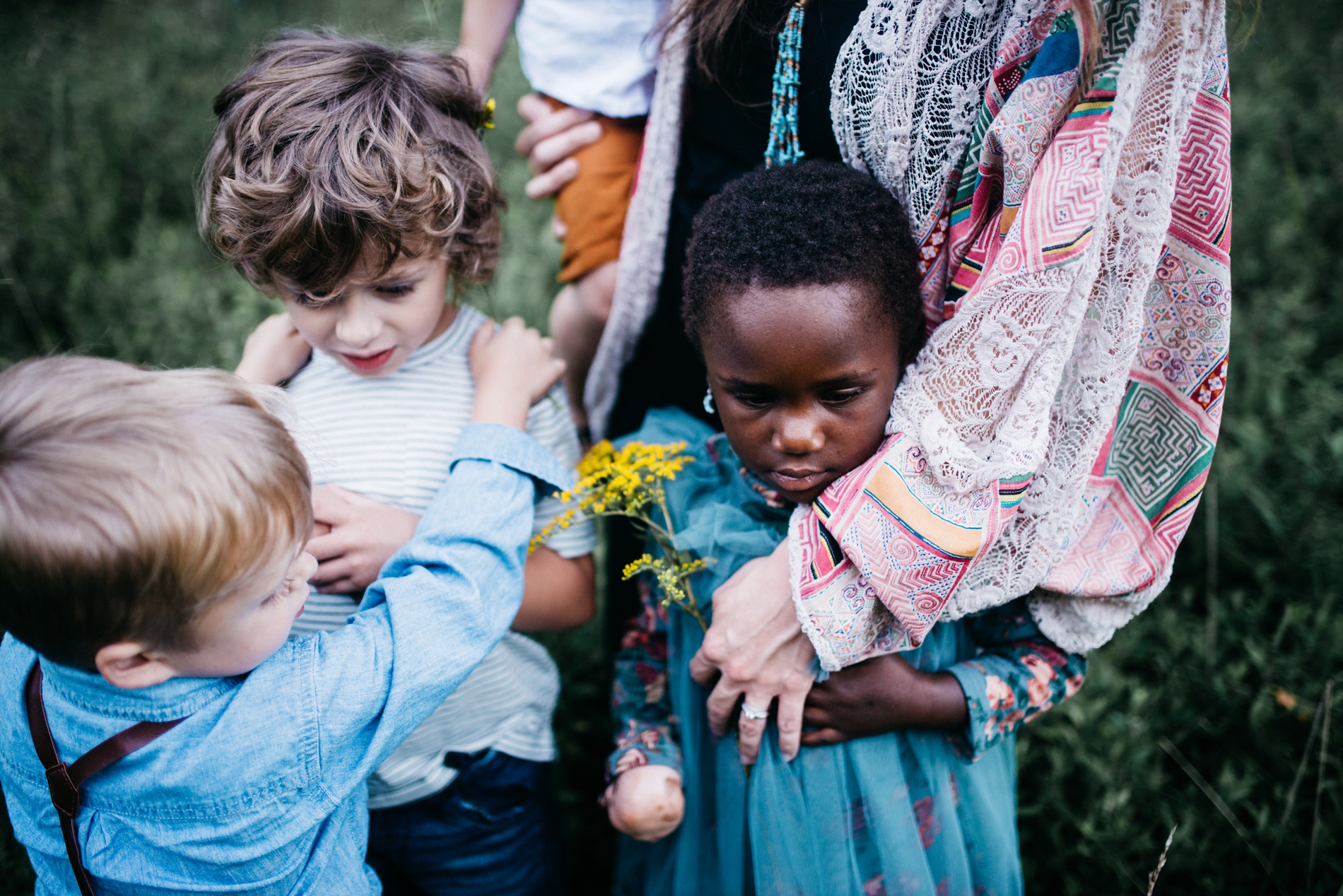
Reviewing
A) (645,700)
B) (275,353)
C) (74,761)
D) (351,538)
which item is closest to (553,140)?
(275,353)

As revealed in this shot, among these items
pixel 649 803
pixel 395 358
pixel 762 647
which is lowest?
pixel 649 803

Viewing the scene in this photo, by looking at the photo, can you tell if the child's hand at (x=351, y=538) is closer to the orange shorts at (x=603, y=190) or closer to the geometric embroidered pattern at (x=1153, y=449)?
the orange shorts at (x=603, y=190)

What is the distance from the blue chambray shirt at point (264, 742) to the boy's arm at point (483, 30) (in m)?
1.27

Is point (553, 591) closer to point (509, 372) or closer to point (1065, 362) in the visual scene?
point (509, 372)

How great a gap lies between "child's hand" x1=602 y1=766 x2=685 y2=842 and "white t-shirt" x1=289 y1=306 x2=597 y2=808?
34cm

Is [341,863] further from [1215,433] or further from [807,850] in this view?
[1215,433]

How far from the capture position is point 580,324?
224cm

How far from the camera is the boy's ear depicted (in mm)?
1104

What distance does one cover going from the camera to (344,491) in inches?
65.3

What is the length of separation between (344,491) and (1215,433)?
1.60 metres

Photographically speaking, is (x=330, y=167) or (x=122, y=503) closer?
(x=122, y=503)

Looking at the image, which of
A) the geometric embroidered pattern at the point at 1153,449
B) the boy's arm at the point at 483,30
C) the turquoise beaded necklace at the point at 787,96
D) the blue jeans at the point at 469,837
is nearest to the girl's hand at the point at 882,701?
the geometric embroidered pattern at the point at 1153,449

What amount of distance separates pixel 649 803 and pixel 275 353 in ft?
4.16

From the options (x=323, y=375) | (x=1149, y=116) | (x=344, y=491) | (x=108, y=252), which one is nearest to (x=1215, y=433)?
(x=1149, y=116)
